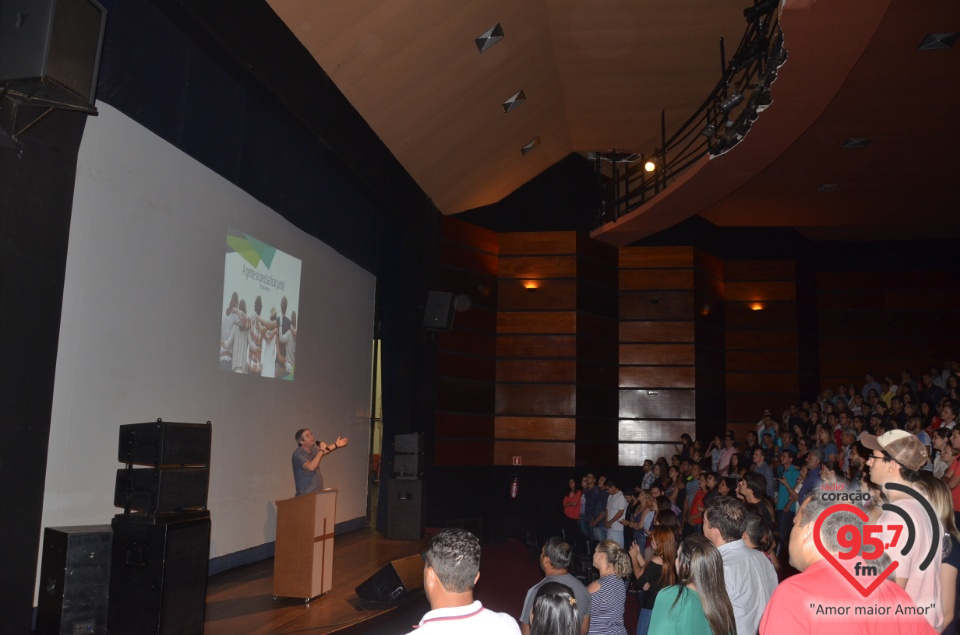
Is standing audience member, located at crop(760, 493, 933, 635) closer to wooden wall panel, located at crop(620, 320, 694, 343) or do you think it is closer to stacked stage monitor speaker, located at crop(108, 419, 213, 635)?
stacked stage monitor speaker, located at crop(108, 419, 213, 635)

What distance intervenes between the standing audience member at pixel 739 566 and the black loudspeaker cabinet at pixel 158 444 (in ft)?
8.60

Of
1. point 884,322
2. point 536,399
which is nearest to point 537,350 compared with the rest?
point 536,399

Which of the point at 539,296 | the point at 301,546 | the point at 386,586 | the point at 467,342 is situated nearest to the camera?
the point at 301,546

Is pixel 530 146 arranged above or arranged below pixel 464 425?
above

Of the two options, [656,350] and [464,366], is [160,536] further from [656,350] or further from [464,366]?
[656,350]

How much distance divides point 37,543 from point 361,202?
5275 mm

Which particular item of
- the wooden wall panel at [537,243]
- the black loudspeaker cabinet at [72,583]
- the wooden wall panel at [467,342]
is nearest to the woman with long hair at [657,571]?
the black loudspeaker cabinet at [72,583]

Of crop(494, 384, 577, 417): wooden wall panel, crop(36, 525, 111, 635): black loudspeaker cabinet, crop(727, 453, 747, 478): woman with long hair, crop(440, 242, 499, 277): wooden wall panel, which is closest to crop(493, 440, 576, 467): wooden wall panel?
crop(494, 384, 577, 417): wooden wall panel

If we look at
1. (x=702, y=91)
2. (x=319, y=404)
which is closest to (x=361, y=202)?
(x=319, y=404)

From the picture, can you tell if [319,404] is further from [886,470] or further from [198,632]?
[886,470]

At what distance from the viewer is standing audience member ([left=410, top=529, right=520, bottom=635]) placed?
1.61 metres

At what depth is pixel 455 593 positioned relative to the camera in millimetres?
1763

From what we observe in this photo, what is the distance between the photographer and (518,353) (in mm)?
11211

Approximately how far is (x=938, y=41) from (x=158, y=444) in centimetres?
617
